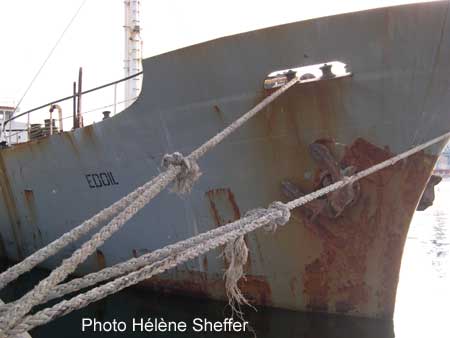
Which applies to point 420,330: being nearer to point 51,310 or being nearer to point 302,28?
point 302,28

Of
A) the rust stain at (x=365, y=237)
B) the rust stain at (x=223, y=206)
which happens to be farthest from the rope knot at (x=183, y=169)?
the rust stain at (x=223, y=206)

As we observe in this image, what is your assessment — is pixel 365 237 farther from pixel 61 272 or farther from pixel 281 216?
pixel 61 272

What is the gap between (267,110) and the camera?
16.9ft

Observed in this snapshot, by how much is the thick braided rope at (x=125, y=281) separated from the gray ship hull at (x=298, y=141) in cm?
258

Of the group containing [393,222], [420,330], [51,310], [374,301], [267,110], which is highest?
[267,110]

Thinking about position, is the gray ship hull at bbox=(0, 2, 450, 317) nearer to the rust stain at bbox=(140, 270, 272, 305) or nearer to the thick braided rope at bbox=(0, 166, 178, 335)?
the rust stain at bbox=(140, 270, 272, 305)

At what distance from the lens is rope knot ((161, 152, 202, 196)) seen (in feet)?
9.40

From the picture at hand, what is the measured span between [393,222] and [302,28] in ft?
8.04

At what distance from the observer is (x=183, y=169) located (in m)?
2.88

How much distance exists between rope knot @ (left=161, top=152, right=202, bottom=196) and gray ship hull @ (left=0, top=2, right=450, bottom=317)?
2.37m

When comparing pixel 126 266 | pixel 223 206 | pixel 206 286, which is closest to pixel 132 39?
pixel 223 206

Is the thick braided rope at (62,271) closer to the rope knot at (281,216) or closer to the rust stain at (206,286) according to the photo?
the rope knot at (281,216)

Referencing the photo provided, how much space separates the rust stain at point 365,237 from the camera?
508cm

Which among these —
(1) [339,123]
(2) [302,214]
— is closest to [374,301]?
(2) [302,214]
